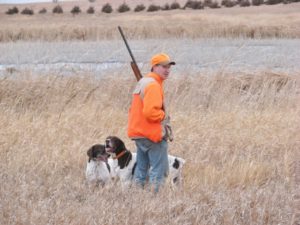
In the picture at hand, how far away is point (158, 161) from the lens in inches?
276

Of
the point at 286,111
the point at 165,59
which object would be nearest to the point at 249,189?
the point at 165,59

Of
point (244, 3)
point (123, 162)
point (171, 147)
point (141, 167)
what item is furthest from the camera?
point (244, 3)

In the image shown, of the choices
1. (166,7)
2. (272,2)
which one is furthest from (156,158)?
(272,2)

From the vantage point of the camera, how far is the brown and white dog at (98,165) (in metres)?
7.58

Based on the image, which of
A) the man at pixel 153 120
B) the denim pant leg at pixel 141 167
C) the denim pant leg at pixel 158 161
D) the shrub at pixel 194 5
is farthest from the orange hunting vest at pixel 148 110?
the shrub at pixel 194 5

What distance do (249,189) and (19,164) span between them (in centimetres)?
258

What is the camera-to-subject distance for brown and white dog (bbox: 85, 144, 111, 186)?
299 inches

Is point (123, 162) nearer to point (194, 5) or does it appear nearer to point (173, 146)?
point (173, 146)

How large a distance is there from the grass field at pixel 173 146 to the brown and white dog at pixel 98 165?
0.62 feet

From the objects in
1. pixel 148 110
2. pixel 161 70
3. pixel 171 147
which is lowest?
pixel 171 147

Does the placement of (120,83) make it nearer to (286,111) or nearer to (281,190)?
(286,111)

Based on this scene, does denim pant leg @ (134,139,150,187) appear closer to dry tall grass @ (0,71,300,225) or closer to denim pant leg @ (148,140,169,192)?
denim pant leg @ (148,140,169,192)

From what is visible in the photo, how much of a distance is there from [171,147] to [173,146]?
0.03 meters

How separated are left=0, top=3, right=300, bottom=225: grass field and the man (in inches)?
15.2
